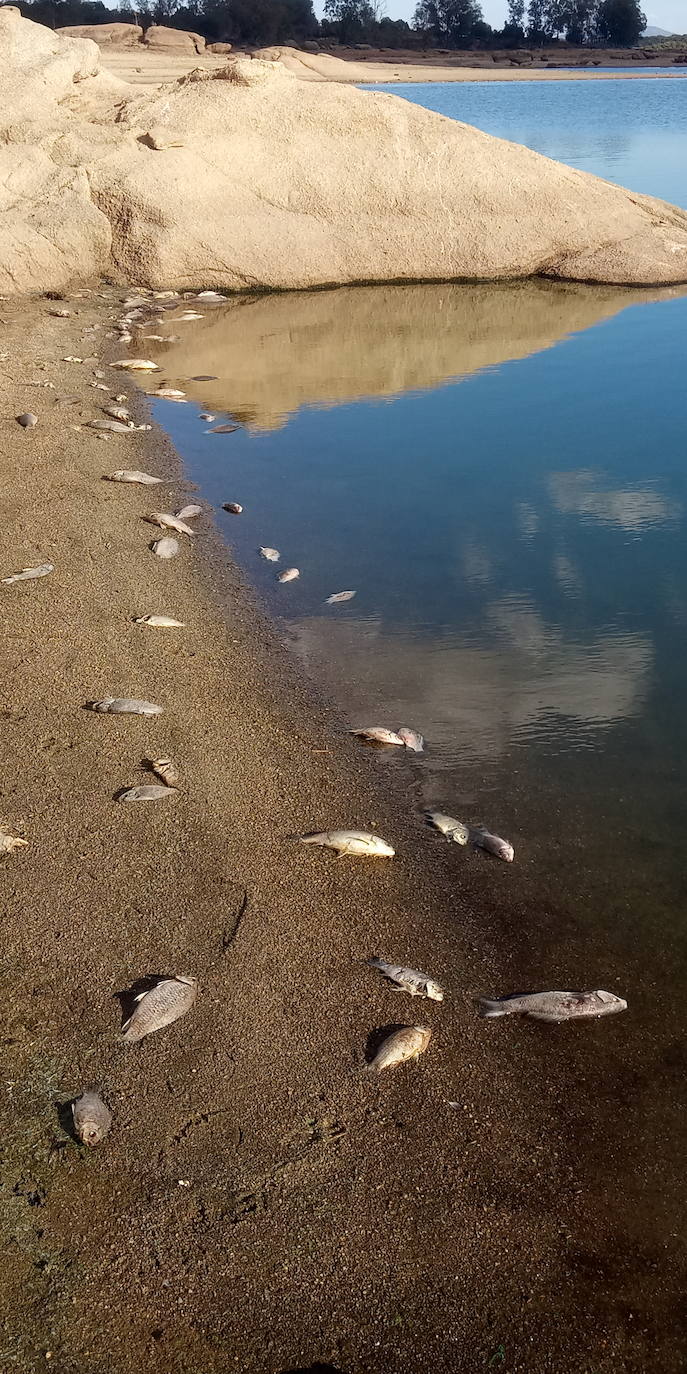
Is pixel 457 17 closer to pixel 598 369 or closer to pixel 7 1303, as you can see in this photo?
pixel 598 369

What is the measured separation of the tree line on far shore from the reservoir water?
75250 millimetres

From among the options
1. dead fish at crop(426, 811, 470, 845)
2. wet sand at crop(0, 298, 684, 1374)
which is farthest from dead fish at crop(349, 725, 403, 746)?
dead fish at crop(426, 811, 470, 845)

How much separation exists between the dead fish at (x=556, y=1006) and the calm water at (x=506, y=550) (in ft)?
0.47

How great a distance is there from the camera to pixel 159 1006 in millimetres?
3729

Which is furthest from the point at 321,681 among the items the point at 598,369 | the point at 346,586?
the point at 598,369

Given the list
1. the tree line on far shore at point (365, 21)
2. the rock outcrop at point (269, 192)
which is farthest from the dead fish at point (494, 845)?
the tree line on far shore at point (365, 21)

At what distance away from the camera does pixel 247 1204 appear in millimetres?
3115

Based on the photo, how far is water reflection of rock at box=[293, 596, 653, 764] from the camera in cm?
571

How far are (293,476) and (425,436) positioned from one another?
1.70 metres

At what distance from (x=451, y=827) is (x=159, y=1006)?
169 centimetres

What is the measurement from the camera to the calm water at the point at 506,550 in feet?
15.7

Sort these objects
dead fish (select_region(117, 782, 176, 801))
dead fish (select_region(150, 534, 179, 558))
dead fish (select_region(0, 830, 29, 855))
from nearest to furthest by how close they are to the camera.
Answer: dead fish (select_region(0, 830, 29, 855)) → dead fish (select_region(117, 782, 176, 801)) → dead fish (select_region(150, 534, 179, 558))

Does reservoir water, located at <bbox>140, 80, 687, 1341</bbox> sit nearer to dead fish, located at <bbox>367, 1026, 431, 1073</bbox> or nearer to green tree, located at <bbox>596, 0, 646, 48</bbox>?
dead fish, located at <bbox>367, 1026, 431, 1073</bbox>

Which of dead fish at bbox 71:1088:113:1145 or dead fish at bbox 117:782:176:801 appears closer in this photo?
dead fish at bbox 71:1088:113:1145
